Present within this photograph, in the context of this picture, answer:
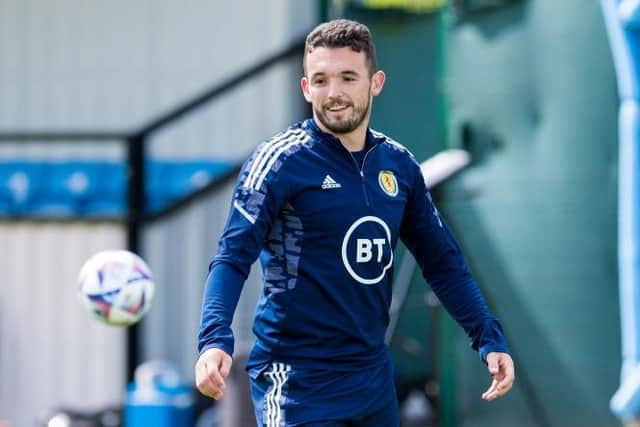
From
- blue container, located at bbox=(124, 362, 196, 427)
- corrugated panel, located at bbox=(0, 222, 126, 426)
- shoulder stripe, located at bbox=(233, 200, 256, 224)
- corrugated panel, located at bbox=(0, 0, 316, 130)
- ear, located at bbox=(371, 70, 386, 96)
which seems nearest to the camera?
shoulder stripe, located at bbox=(233, 200, 256, 224)

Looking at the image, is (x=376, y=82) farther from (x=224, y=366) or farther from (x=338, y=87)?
(x=224, y=366)

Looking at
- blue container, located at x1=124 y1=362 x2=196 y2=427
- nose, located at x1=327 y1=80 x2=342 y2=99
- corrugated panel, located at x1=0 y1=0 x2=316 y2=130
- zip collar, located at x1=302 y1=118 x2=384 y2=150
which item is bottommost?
blue container, located at x1=124 y1=362 x2=196 y2=427

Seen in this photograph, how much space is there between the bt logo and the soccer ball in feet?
8.55

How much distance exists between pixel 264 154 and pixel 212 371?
30.3 inches

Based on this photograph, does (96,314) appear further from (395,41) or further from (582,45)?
(395,41)

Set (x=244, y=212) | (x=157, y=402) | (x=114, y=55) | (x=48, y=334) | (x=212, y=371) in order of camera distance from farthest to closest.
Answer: (x=114, y=55)
(x=48, y=334)
(x=157, y=402)
(x=244, y=212)
(x=212, y=371)

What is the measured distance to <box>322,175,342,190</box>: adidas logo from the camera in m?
4.38

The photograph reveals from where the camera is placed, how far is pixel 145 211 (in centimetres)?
978

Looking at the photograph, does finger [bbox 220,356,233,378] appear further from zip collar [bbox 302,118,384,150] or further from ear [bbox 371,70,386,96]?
ear [bbox 371,70,386,96]

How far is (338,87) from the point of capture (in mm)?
4359

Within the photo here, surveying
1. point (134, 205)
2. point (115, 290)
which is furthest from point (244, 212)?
point (134, 205)

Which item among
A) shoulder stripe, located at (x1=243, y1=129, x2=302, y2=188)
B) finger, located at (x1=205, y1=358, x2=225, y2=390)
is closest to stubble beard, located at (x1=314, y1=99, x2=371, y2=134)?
shoulder stripe, located at (x1=243, y1=129, x2=302, y2=188)

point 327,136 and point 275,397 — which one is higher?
point 327,136

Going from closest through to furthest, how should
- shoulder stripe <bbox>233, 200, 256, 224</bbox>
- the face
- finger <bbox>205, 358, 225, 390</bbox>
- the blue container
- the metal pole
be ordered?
finger <bbox>205, 358, 225, 390</bbox>, shoulder stripe <bbox>233, 200, 256, 224</bbox>, the face, the blue container, the metal pole
